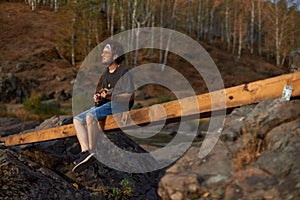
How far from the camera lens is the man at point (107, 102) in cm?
511

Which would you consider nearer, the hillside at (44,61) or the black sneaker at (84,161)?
the black sneaker at (84,161)

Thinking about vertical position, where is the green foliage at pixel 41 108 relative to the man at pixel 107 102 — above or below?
below

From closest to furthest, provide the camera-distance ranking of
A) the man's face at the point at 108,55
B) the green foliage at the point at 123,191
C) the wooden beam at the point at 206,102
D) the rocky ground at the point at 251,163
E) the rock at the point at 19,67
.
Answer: the rocky ground at the point at 251,163 < the wooden beam at the point at 206,102 < the man's face at the point at 108,55 < the green foliage at the point at 123,191 < the rock at the point at 19,67

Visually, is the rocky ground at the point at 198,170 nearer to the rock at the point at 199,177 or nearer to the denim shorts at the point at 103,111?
the rock at the point at 199,177

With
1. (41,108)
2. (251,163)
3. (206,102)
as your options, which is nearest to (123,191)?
(206,102)

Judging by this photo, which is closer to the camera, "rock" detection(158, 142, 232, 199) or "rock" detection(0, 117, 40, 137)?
"rock" detection(158, 142, 232, 199)

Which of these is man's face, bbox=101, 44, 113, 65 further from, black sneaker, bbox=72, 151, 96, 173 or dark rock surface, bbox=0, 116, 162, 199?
dark rock surface, bbox=0, 116, 162, 199

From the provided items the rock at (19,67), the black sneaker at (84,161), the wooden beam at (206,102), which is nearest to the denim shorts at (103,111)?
the wooden beam at (206,102)

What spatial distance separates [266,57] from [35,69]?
35.7 meters

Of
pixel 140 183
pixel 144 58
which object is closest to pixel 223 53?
pixel 144 58

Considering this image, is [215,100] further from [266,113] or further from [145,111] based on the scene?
[145,111]

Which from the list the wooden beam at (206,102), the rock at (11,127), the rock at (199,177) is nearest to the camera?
the rock at (199,177)

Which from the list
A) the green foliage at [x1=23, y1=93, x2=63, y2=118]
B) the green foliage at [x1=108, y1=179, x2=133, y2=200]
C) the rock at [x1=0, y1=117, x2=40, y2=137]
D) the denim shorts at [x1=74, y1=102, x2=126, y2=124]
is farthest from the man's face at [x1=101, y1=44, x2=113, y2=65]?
the green foliage at [x1=23, y1=93, x2=63, y2=118]

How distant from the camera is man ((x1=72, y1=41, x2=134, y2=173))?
511 centimetres
